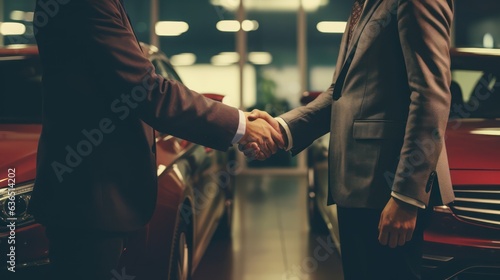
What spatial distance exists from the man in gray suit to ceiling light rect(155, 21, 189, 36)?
809cm

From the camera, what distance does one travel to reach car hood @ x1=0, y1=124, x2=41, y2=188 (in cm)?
235

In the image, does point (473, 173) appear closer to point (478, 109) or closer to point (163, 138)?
point (478, 109)

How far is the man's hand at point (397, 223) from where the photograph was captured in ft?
5.60

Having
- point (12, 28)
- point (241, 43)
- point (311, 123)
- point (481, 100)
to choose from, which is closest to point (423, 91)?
point (311, 123)

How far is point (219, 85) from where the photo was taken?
9.66 metres

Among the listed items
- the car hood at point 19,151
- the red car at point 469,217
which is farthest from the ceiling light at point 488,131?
the car hood at point 19,151

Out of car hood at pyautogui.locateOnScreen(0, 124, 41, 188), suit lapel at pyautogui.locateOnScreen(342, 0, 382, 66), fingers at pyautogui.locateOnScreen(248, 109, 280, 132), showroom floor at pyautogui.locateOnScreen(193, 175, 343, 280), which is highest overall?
suit lapel at pyautogui.locateOnScreen(342, 0, 382, 66)

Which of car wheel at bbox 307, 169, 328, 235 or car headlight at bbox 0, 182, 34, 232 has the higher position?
car headlight at bbox 0, 182, 34, 232

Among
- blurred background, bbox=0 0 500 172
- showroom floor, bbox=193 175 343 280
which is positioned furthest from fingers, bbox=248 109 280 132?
blurred background, bbox=0 0 500 172

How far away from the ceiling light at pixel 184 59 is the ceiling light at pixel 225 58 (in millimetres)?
326

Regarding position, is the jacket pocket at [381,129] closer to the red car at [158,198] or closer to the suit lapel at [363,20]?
the suit lapel at [363,20]

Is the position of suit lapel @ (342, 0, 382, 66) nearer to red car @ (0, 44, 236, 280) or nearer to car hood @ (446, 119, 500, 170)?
red car @ (0, 44, 236, 280)

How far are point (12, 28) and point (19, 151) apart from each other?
25.5 ft

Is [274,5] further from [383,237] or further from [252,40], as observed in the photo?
[383,237]
